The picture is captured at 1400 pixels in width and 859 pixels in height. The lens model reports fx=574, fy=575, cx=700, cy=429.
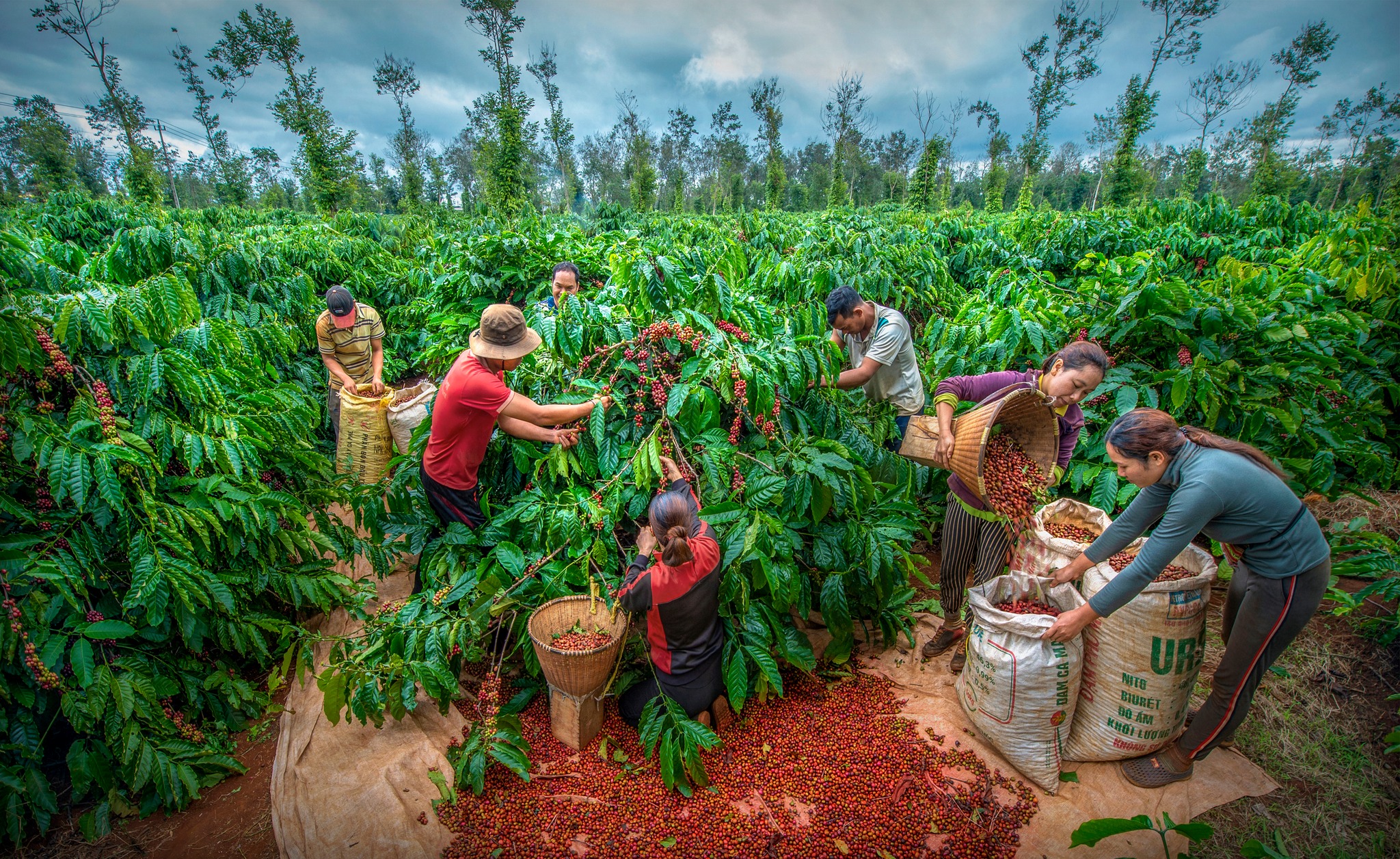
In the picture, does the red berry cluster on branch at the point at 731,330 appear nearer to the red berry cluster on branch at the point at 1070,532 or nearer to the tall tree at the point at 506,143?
the red berry cluster on branch at the point at 1070,532

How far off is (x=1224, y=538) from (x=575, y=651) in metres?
2.26

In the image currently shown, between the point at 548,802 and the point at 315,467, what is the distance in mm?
2060

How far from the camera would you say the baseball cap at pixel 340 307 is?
3.95m

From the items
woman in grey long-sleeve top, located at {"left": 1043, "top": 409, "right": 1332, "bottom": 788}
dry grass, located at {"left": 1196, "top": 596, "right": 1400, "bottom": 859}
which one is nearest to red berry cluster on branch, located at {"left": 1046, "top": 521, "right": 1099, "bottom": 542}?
woman in grey long-sleeve top, located at {"left": 1043, "top": 409, "right": 1332, "bottom": 788}

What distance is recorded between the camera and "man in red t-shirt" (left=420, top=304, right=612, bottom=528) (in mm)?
2439

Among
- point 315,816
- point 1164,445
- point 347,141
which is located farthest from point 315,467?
point 347,141

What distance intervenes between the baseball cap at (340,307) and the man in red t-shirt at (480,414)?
1.91 m

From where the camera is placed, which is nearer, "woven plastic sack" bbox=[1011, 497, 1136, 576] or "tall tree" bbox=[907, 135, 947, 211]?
"woven plastic sack" bbox=[1011, 497, 1136, 576]

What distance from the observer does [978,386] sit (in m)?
2.61

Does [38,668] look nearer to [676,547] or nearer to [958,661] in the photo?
[676,547]

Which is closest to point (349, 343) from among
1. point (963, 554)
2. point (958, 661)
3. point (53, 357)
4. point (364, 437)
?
point (364, 437)

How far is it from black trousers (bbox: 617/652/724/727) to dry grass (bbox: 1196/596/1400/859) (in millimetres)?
1684

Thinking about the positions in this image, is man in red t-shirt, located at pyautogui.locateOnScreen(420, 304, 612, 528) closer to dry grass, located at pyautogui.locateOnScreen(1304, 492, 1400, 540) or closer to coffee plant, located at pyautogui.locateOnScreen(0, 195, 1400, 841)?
coffee plant, located at pyautogui.locateOnScreen(0, 195, 1400, 841)

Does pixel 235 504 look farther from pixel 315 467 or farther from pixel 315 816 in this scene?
pixel 315 816
